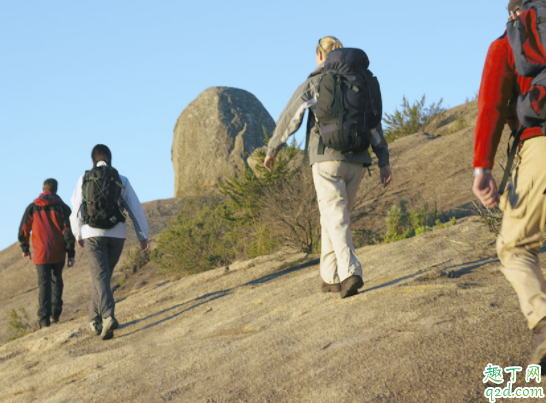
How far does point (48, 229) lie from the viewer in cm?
988

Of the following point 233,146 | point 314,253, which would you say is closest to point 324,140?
point 314,253

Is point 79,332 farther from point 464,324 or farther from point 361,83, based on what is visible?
point 464,324

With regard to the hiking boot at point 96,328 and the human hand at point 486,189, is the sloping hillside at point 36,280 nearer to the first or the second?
the hiking boot at point 96,328

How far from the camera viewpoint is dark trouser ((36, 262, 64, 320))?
31.9 ft

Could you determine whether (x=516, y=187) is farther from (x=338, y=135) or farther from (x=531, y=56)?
(x=338, y=135)

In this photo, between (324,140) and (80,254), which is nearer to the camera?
(324,140)

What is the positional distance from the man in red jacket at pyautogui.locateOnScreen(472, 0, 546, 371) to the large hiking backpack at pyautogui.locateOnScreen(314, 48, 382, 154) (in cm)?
234

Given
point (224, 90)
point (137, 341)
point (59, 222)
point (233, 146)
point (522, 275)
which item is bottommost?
point (137, 341)

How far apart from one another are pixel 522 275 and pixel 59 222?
315 inches

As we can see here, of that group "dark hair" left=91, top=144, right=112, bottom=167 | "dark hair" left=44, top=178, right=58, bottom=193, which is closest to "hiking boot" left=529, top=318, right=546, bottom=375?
"dark hair" left=91, top=144, right=112, bottom=167

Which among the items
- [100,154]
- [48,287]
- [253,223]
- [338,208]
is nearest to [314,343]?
[338,208]

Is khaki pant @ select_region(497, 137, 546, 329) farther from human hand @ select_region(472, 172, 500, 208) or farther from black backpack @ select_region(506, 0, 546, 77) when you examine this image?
black backpack @ select_region(506, 0, 546, 77)

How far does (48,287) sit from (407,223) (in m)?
5.39

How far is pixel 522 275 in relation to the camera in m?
3.38
